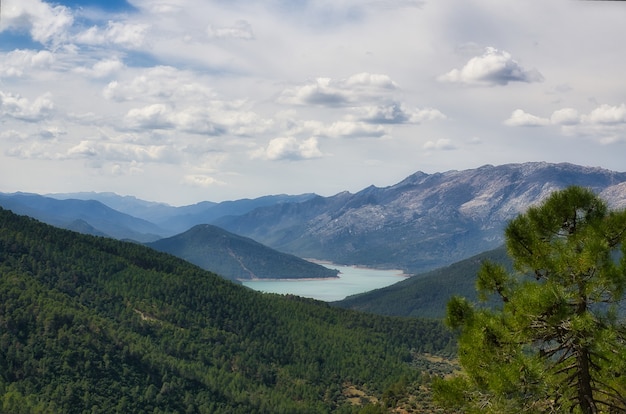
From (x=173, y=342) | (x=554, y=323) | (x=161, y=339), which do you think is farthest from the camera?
(x=173, y=342)

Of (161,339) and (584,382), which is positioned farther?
(161,339)

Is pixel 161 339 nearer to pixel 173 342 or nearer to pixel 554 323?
pixel 173 342

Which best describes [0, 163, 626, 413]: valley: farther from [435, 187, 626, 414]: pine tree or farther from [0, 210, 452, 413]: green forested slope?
[435, 187, 626, 414]: pine tree

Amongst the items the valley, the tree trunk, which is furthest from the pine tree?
the valley

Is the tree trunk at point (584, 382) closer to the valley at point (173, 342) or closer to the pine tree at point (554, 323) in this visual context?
the pine tree at point (554, 323)

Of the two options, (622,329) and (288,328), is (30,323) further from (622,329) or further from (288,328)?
(622,329)

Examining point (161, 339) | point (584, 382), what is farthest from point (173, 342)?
point (584, 382)

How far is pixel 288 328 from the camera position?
4818 inches

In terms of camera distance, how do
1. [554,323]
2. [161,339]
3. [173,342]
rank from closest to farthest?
[554,323], [161,339], [173,342]

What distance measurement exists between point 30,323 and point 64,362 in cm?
992

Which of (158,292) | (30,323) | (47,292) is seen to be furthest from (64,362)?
(158,292)

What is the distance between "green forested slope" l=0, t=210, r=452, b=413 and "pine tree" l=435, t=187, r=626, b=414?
207 feet

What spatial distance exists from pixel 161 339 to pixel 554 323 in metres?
99.0

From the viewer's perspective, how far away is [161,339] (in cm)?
10175
